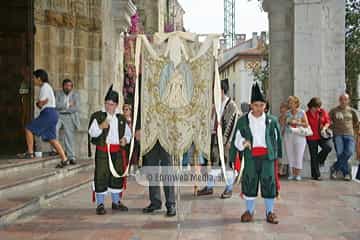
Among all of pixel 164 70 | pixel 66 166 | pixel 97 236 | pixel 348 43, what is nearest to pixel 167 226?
pixel 97 236

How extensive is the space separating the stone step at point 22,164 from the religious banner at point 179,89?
10.5 ft

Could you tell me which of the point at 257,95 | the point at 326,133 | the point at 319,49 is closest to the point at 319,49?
the point at 319,49

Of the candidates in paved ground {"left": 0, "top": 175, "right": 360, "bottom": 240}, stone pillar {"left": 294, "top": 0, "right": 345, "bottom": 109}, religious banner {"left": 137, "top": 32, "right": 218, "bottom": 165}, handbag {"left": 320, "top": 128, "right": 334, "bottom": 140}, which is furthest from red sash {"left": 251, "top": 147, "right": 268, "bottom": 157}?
stone pillar {"left": 294, "top": 0, "right": 345, "bottom": 109}

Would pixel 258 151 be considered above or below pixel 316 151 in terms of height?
above

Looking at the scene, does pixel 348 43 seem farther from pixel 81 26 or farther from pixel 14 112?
pixel 14 112

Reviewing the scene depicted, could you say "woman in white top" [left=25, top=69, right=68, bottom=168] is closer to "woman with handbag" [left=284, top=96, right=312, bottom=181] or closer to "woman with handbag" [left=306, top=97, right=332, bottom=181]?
"woman with handbag" [left=284, top=96, right=312, bottom=181]

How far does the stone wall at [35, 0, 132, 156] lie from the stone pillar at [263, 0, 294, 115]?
345 centimetres

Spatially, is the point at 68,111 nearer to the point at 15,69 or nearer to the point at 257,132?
the point at 15,69

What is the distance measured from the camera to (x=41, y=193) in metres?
7.80

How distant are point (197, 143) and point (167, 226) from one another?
1.06 meters

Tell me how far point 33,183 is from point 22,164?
1000 millimetres

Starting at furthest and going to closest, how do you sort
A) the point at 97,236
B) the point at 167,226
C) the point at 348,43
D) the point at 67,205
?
the point at 348,43
the point at 67,205
the point at 167,226
the point at 97,236

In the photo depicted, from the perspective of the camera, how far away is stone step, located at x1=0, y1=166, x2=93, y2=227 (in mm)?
6582

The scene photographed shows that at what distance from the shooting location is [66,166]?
10.1 metres
